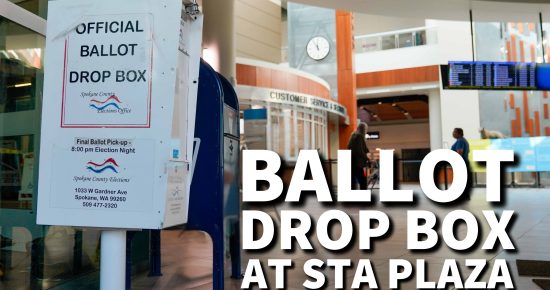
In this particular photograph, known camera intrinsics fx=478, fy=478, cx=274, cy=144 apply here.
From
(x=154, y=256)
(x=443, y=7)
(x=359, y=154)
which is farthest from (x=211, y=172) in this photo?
(x=443, y=7)

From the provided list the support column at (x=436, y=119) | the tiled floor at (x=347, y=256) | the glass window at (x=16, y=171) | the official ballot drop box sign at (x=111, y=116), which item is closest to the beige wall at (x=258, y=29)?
the support column at (x=436, y=119)

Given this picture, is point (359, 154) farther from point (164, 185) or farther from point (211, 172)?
point (164, 185)

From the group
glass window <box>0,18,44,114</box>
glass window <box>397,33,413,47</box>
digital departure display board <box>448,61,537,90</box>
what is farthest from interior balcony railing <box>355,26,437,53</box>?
glass window <box>0,18,44,114</box>

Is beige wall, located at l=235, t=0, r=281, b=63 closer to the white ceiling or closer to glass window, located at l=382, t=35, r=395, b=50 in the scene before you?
glass window, located at l=382, t=35, r=395, b=50

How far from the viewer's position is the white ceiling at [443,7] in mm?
7367

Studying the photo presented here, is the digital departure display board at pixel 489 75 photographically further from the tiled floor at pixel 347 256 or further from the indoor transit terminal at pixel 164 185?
the tiled floor at pixel 347 256

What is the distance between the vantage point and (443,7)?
25.4ft

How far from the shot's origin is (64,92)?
1.58 meters

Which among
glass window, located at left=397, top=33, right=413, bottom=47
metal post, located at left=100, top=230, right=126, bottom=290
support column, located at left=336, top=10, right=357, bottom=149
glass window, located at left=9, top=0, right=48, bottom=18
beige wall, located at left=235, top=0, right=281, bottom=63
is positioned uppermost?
beige wall, located at left=235, top=0, right=281, bottom=63

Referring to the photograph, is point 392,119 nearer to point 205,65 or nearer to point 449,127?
point 449,127

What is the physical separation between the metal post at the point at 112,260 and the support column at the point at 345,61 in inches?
572

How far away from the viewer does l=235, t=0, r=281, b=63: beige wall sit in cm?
1794

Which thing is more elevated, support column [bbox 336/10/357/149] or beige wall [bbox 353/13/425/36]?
beige wall [bbox 353/13/425/36]

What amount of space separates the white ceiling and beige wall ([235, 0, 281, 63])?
10306 mm
